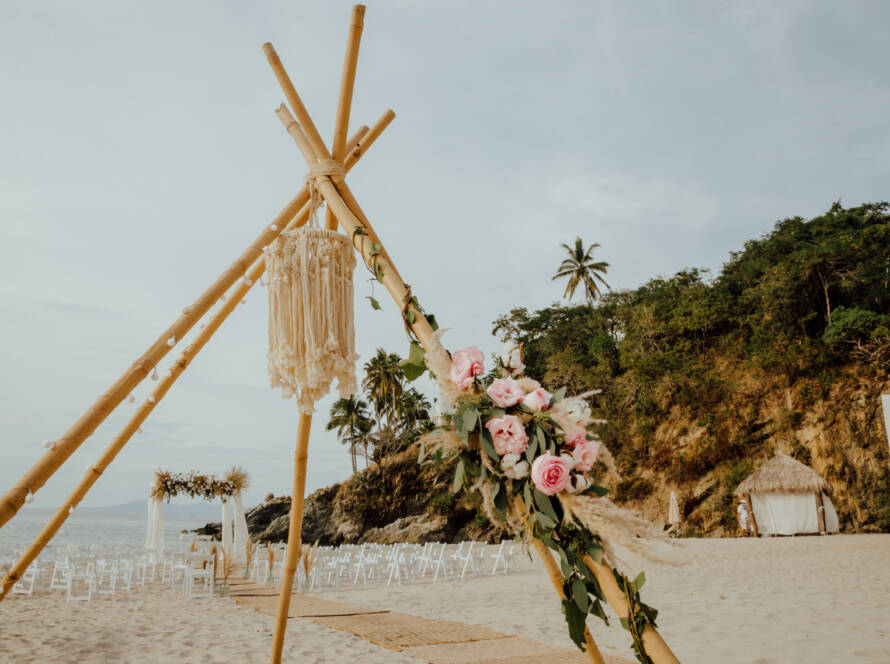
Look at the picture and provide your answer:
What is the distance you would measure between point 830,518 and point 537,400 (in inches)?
847

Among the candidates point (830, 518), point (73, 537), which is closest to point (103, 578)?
point (830, 518)

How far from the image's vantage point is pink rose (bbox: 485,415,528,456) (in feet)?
6.93

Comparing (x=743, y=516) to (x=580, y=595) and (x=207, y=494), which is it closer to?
(x=207, y=494)

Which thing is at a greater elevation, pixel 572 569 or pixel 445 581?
pixel 572 569

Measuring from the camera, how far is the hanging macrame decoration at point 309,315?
9.78 feet

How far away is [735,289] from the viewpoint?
26750 millimetres

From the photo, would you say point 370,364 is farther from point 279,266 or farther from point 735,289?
point 279,266

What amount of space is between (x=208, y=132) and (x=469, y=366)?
6.63 m

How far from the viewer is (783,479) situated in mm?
19281

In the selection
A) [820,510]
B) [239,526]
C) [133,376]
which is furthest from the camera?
[820,510]

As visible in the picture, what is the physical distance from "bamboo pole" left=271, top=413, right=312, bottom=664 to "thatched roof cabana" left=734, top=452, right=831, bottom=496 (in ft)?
65.1

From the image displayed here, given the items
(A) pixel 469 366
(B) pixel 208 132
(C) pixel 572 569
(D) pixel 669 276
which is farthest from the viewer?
(D) pixel 669 276

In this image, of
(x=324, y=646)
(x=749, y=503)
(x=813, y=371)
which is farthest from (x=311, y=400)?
(x=813, y=371)

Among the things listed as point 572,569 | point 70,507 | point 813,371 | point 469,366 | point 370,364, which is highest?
point 370,364
